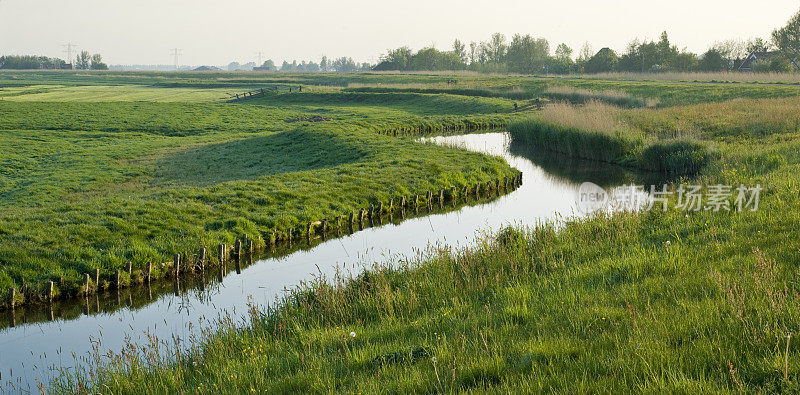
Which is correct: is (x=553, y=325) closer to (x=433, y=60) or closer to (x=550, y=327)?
(x=550, y=327)

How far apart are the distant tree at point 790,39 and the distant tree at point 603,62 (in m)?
26.4

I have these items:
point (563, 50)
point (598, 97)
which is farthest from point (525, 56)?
point (598, 97)

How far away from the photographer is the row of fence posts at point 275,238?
1373 centimetres

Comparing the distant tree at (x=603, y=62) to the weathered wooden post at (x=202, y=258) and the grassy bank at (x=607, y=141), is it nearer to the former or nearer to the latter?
the grassy bank at (x=607, y=141)

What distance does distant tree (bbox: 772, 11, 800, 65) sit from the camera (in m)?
95.6

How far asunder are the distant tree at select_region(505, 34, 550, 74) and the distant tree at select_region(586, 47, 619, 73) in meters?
31.7

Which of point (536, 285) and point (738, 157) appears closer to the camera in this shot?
point (536, 285)

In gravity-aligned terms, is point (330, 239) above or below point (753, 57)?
below

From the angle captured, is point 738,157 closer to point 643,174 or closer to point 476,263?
point 643,174

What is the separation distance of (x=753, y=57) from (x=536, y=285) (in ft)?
351

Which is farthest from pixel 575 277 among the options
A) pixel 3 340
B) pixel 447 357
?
pixel 3 340

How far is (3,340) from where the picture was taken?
38.3ft

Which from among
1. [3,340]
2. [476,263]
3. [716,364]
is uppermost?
[716,364]

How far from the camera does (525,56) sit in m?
152
